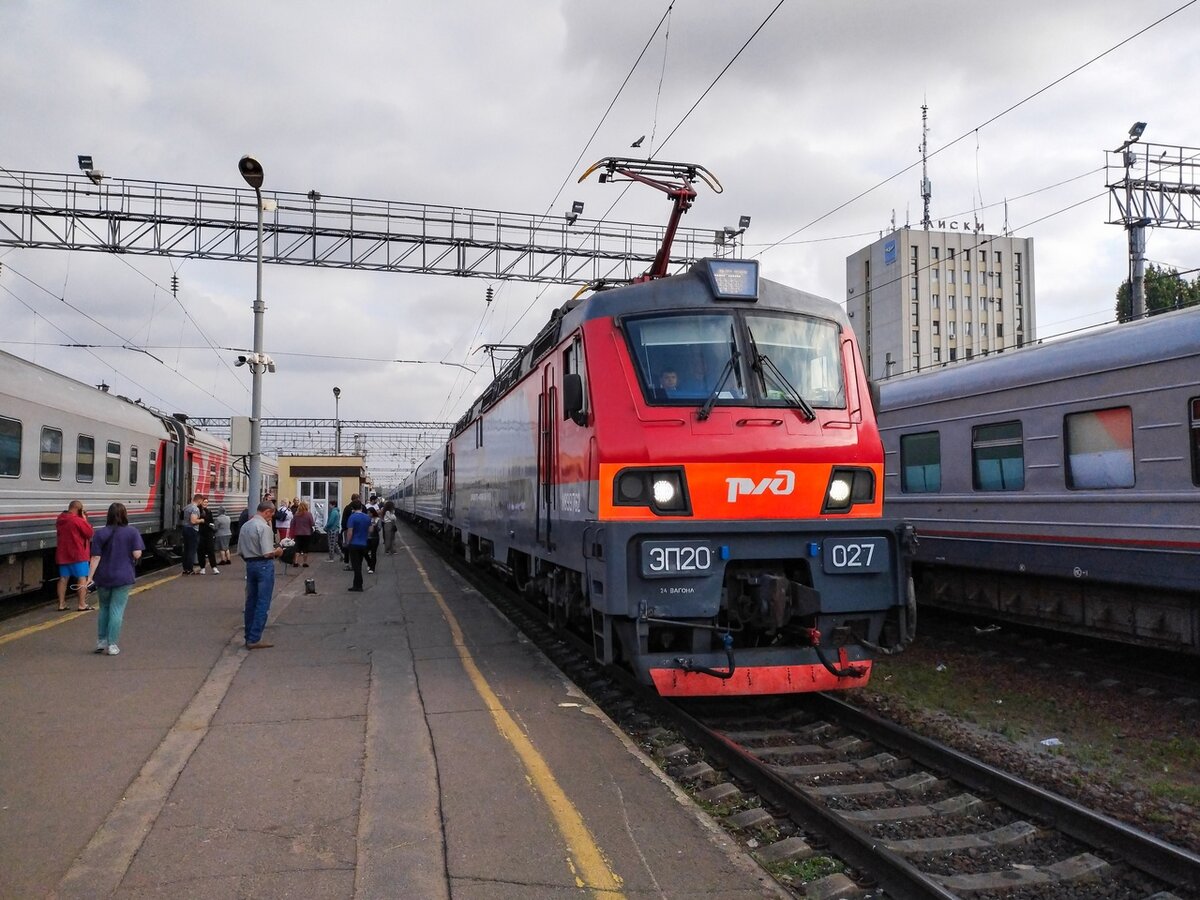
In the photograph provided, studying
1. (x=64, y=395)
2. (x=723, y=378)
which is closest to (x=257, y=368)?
(x=64, y=395)

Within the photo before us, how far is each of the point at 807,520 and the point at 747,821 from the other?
2.57 meters

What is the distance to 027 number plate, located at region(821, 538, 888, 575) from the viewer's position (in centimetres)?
677

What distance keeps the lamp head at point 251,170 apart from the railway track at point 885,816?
1161 cm

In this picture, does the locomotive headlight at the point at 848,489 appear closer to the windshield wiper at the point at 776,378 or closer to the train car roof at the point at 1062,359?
the windshield wiper at the point at 776,378

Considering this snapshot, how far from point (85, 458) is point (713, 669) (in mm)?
13338

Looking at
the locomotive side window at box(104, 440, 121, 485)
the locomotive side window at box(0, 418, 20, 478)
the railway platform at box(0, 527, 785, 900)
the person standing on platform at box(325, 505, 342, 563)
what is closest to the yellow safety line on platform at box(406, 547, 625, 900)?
the railway platform at box(0, 527, 785, 900)

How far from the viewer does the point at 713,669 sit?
6332 millimetres

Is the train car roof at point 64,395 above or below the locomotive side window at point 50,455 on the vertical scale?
above

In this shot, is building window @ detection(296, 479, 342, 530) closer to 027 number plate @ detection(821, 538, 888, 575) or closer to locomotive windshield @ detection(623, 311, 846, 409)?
locomotive windshield @ detection(623, 311, 846, 409)

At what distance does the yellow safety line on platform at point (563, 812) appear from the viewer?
4.00 meters

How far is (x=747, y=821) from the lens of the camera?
4.78 m

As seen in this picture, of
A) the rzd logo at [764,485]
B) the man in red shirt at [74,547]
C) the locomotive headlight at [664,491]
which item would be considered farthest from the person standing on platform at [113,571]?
the rzd logo at [764,485]

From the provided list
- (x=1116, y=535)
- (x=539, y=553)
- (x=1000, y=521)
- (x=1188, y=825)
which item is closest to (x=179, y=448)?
(x=539, y=553)

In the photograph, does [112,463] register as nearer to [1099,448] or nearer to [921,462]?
[921,462]
